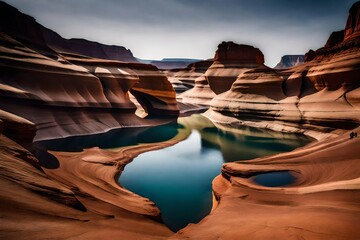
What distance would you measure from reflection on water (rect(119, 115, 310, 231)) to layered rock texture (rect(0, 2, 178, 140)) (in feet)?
17.5

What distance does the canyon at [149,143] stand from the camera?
4.98 m

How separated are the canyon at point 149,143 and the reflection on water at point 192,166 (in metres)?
0.59

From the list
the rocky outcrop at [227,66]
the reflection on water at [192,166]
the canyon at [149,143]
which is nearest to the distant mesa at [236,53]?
the rocky outcrop at [227,66]

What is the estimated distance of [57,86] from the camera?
65.3 feet

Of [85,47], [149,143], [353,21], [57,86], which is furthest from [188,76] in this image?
[149,143]

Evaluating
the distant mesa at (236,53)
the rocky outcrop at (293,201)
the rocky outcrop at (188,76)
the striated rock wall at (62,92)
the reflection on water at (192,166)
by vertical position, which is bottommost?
the reflection on water at (192,166)

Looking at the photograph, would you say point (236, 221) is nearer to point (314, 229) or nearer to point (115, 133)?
point (314, 229)

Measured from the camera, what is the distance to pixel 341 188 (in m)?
6.89

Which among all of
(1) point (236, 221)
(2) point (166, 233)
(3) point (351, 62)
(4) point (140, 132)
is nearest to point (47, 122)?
(4) point (140, 132)

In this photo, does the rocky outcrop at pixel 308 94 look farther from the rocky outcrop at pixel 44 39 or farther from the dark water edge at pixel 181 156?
the rocky outcrop at pixel 44 39

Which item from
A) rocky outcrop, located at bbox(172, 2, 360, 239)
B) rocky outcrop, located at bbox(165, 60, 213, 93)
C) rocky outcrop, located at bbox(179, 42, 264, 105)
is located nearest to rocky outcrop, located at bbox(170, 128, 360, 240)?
rocky outcrop, located at bbox(172, 2, 360, 239)

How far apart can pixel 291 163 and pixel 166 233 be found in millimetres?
6449

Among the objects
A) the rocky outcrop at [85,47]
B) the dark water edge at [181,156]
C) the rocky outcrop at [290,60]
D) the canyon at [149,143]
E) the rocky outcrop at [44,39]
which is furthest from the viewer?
the rocky outcrop at [290,60]

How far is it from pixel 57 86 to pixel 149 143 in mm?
8280
